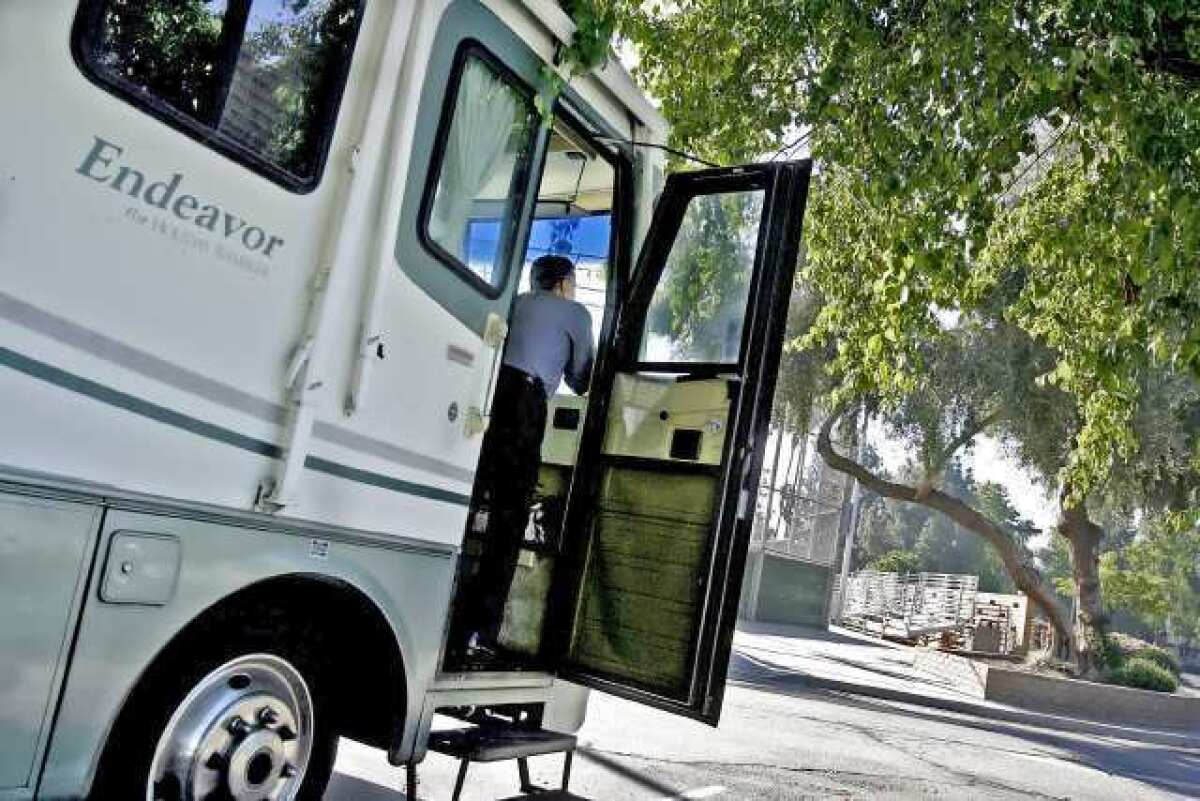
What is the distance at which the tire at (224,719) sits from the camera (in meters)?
2.76

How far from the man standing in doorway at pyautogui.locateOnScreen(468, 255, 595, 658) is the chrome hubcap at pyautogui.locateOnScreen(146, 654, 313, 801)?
1138 millimetres

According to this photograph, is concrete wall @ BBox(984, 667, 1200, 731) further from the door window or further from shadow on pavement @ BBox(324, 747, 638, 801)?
the door window

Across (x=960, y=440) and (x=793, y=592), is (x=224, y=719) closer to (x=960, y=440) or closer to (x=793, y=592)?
(x=960, y=440)

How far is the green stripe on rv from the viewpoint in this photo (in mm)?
2341

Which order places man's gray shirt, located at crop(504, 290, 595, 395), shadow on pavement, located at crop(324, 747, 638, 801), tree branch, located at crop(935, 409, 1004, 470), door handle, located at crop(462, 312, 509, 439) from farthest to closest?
A: tree branch, located at crop(935, 409, 1004, 470) → shadow on pavement, located at crop(324, 747, 638, 801) → man's gray shirt, located at crop(504, 290, 595, 395) → door handle, located at crop(462, 312, 509, 439)

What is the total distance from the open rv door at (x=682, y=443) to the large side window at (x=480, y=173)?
3.65ft

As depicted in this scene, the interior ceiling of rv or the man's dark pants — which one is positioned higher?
the interior ceiling of rv

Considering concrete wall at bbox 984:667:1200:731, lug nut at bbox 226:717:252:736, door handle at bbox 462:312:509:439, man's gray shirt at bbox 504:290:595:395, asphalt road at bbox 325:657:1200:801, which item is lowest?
asphalt road at bbox 325:657:1200:801

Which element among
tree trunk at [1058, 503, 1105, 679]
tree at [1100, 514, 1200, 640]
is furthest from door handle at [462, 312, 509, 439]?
tree trunk at [1058, 503, 1105, 679]

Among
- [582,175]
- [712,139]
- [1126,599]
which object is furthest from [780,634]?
[582,175]

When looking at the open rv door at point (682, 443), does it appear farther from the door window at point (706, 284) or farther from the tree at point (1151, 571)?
the tree at point (1151, 571)

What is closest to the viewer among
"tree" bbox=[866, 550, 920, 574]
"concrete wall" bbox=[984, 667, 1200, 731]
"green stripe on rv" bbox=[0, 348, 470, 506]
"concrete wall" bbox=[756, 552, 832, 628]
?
"green stripe on rv" bbox=[0, 348, 470, 506]

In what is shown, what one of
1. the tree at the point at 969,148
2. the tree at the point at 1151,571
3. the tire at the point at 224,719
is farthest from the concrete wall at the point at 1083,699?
the tire at the point at 224,719

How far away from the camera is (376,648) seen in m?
3.49
